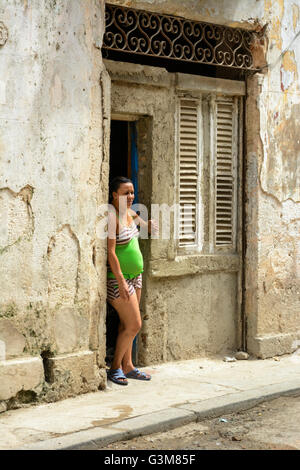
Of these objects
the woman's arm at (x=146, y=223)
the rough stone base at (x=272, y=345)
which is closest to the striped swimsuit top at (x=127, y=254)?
the woman's arm at (x=146, y=223)

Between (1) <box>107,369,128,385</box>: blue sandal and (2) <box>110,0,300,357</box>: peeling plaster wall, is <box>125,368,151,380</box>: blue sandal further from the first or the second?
(2) <box>110,0,300,357</box>: peeling plaster wall

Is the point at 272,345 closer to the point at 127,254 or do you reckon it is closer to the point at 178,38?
the point at 127,254

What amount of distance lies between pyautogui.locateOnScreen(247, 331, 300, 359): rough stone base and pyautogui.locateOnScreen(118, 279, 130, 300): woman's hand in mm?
1924

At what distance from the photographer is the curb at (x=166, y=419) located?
5.01 metres

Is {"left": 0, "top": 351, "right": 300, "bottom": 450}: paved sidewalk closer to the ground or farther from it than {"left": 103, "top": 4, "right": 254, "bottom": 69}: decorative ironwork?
closer to the ground

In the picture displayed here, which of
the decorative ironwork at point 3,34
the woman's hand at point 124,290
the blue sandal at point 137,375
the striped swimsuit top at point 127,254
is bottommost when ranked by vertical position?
the blue sandal at point 137,375

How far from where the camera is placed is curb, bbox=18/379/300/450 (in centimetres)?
501

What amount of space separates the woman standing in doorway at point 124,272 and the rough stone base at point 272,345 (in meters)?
1.55

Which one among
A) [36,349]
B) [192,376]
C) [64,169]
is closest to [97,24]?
[64,169]

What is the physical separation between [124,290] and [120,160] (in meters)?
2.23

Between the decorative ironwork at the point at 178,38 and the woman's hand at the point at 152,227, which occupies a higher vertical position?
the decorative ironwork at the point at 178,38

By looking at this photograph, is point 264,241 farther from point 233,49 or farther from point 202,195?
point 233,49

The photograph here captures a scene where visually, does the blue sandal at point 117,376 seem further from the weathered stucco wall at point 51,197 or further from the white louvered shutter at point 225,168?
the white louvered shutter at point 225,168

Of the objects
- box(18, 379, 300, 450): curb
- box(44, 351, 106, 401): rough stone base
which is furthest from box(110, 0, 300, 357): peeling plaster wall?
box(44, 351, 106, 401): rough stone base
